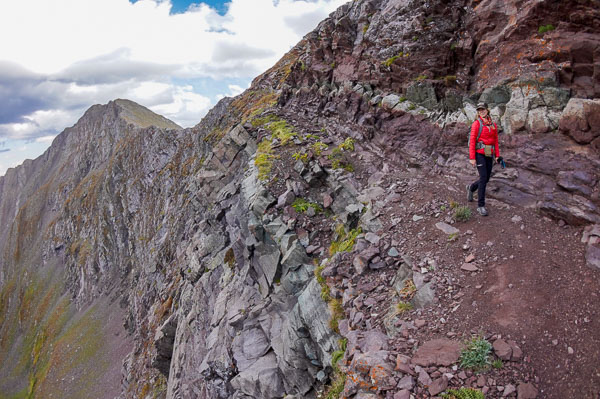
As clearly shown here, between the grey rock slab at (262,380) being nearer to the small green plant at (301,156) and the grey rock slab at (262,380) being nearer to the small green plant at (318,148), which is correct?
the small green plant at (301,156)

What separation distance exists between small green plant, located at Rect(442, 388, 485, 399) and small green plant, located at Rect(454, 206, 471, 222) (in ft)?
20.6

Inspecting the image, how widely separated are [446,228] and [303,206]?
7.61 m

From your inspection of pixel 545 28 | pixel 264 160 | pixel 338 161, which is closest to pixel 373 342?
pixel 338 161

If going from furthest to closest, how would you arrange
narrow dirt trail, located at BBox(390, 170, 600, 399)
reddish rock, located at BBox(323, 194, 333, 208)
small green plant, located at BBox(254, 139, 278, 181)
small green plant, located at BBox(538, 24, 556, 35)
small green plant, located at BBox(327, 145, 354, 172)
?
1. small green plant, located at BBox(254, 139, 278, 181)
2. small green plant, located at BBox(327, 145, 354, 172)
3. reddish rock, located at BBox(323, 194, 333, 208)
4. small green plant, located at BBox(538, 24, 556, 35)
5. narrow dirt trail, located at BBox(390, 170, 600, 399)

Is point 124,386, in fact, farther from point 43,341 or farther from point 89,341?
point 43,341

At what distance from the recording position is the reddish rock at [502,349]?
23.6ft

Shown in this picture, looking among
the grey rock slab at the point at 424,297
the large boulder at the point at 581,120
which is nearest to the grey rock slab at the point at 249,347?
the grey rock slab at the point at 424,297

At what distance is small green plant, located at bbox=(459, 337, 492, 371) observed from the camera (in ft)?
23.6

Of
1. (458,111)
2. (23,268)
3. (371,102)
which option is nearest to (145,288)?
(371,102)

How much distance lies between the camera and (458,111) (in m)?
15.3

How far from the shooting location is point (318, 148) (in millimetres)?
20250

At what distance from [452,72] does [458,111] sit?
256cm

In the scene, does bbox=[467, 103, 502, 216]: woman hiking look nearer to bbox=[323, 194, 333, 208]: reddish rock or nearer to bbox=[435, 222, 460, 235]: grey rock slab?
bbox=[435, 222, 460, 235]: grey rock slab

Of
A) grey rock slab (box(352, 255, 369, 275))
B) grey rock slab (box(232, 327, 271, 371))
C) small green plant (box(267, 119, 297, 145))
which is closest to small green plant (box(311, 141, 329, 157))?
small green plant (box(267, 119, 297, 145))
